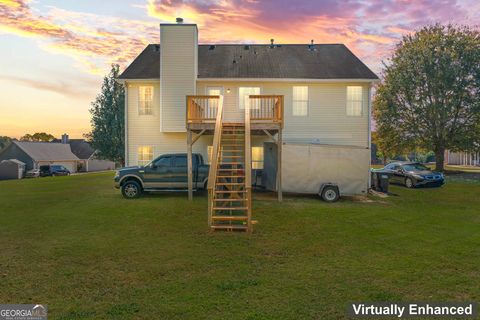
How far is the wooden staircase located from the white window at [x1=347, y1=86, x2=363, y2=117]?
7442mm

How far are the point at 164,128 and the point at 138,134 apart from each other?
196cm

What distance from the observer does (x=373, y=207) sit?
1322 centimetres

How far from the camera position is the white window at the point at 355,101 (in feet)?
61.9

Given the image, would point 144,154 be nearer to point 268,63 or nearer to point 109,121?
point 268,63

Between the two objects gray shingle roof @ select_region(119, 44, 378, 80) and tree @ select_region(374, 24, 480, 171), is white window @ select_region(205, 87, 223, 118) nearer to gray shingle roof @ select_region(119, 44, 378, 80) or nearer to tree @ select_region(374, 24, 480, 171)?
gray shingle roof @ select_region(119, 44, 378, 80)

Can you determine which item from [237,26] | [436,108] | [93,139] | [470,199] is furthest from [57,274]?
[93,139]

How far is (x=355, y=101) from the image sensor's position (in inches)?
744

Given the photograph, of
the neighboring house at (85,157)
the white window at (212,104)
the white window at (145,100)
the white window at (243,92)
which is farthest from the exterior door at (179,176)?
the neighboring house at (85,157)

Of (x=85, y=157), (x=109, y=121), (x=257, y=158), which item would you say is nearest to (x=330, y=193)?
(x=257, y=158)

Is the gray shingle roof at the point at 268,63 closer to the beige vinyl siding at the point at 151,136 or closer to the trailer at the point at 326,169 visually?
the beige vinyl siding at the point at 151,136

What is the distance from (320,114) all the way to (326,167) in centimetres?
534

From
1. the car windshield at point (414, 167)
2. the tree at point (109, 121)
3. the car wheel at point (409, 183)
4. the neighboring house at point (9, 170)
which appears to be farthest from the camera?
the neighboring house at point (9, 170)

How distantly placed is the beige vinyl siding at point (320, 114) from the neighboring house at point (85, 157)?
5928 centimetres

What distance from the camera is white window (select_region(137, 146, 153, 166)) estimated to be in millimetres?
19000
